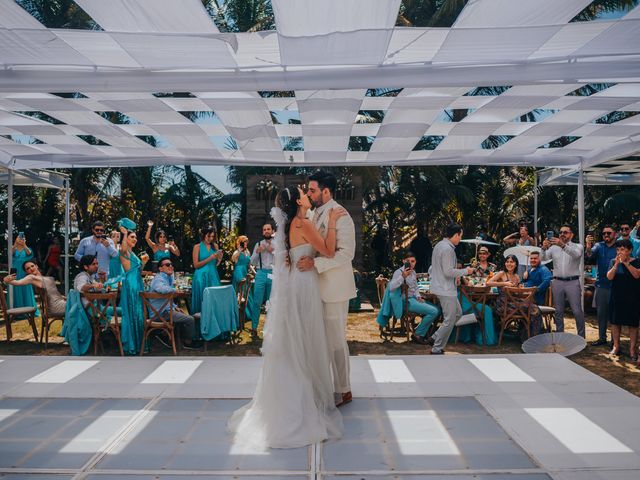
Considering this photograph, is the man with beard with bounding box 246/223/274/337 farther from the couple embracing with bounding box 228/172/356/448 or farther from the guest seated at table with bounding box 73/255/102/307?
the couple embracing with bounding box 228/172/356/448

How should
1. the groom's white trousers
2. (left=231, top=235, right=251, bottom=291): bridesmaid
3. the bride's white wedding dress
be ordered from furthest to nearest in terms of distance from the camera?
(left=231, top=235, right=251, bottom=291): bridesmaid < the groom's white trousers < the bride's white wedding dress

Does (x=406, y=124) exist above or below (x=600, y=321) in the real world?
above

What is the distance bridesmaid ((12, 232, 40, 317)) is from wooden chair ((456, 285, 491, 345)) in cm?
622

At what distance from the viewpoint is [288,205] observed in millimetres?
4137

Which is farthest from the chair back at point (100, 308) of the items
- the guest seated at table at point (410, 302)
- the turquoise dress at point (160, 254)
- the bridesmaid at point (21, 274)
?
the guest seated at table at point (410, 302)

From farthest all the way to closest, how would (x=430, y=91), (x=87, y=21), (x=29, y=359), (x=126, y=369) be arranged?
(x=87, y=21), (x=29, y=359), (x=126, y=369), (x=430, y=91)

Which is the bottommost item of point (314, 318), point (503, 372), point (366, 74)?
point (503, 372)

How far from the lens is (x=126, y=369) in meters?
5.62

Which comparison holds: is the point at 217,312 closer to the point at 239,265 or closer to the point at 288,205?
the point at 239,265

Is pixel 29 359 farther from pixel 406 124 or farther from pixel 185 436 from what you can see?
pixel 406 124

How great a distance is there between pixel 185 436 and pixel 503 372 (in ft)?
10.2

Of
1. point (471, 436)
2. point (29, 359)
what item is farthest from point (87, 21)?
point (471, 436)

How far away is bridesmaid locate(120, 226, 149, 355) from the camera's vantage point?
670 centimetres

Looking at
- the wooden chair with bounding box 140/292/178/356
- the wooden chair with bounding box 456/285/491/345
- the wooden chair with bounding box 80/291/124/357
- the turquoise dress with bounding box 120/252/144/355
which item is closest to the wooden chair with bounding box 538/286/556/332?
the wooden chair with bounding box 456/285/491/345
